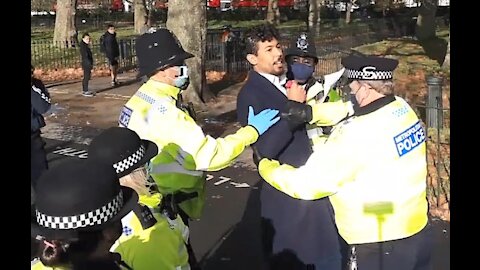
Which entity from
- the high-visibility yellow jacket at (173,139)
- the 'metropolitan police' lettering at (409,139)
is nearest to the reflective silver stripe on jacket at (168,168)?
the high-visibility yellow jacket at (173,139)

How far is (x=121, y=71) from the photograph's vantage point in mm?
21016

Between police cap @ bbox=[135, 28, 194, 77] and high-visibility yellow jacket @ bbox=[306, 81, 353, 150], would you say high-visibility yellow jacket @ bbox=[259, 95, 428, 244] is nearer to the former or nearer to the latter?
high-visibility yellow jacket @ bbox=[306, 81, 353, 150]

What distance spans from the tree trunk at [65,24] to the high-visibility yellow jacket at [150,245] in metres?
24.1

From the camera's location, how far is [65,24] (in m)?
26.4

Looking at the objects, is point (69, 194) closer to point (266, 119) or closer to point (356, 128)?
point (356, 128)

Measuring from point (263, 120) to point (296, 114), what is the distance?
0.19 metres

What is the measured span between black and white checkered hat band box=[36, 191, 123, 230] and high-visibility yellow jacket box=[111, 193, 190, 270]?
43cm

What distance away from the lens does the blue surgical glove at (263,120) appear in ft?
12.2

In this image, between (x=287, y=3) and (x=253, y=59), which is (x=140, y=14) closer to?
(x=287, y=3)

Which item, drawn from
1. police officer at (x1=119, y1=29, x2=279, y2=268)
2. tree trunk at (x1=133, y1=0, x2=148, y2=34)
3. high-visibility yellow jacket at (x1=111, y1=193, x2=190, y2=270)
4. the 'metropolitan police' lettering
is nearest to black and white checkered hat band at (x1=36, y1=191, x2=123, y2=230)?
high-visibility yellow jacket at (x1=111, y1=193, x2=190, y2=270)

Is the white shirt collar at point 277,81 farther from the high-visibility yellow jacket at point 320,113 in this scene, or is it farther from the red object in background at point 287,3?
the red object in background at point 287,3

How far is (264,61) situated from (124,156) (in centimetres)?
134

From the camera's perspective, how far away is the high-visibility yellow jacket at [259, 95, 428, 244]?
10.2 feet

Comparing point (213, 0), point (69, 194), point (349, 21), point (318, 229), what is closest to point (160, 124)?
point (318, 229)
